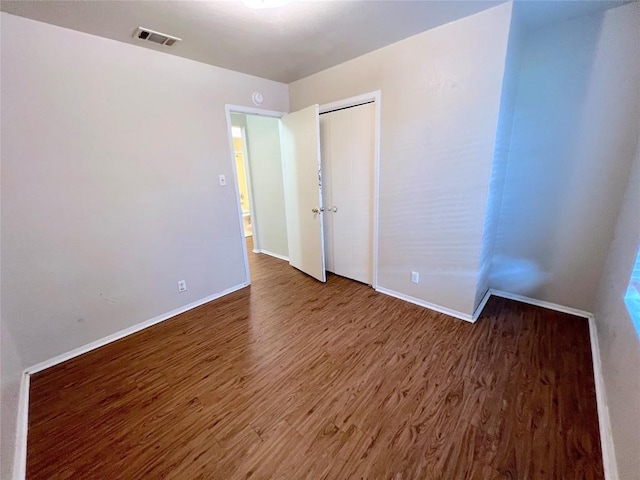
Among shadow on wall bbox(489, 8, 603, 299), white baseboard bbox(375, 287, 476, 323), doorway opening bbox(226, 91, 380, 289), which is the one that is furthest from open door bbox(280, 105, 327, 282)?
shadow on wall bbox(489, 8, 603, 299)

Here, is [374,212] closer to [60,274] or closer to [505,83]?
[505,83]

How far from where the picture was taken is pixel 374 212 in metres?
2.81

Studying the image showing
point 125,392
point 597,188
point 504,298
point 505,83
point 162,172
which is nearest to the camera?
point 125,392

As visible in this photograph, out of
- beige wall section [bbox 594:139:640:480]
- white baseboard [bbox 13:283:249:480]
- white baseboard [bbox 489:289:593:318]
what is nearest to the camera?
beige wall section [bbox 594:139:640:480]

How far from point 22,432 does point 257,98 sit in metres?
3.27

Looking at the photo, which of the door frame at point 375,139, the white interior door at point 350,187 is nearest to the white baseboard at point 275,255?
the white interior door at point 350,187

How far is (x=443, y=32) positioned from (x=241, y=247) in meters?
2.78

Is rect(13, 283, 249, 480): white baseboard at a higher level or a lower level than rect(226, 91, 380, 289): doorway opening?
lower

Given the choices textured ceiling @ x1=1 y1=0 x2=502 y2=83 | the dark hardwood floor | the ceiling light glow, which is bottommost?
the dark hardwood floor

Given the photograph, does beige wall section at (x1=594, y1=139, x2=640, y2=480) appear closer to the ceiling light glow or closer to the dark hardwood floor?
the dark hardwood floor

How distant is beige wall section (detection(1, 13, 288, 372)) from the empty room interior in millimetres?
15

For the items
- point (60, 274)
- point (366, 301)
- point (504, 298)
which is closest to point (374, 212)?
point (366, 301)

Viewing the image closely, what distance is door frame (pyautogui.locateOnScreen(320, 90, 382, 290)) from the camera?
2.52 metres

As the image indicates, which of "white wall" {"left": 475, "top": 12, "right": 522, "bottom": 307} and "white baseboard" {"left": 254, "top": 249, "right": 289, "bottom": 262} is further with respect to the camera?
"white baseboard" {"left": 254, "top": 249, "right": 289, "bottom": 262}
